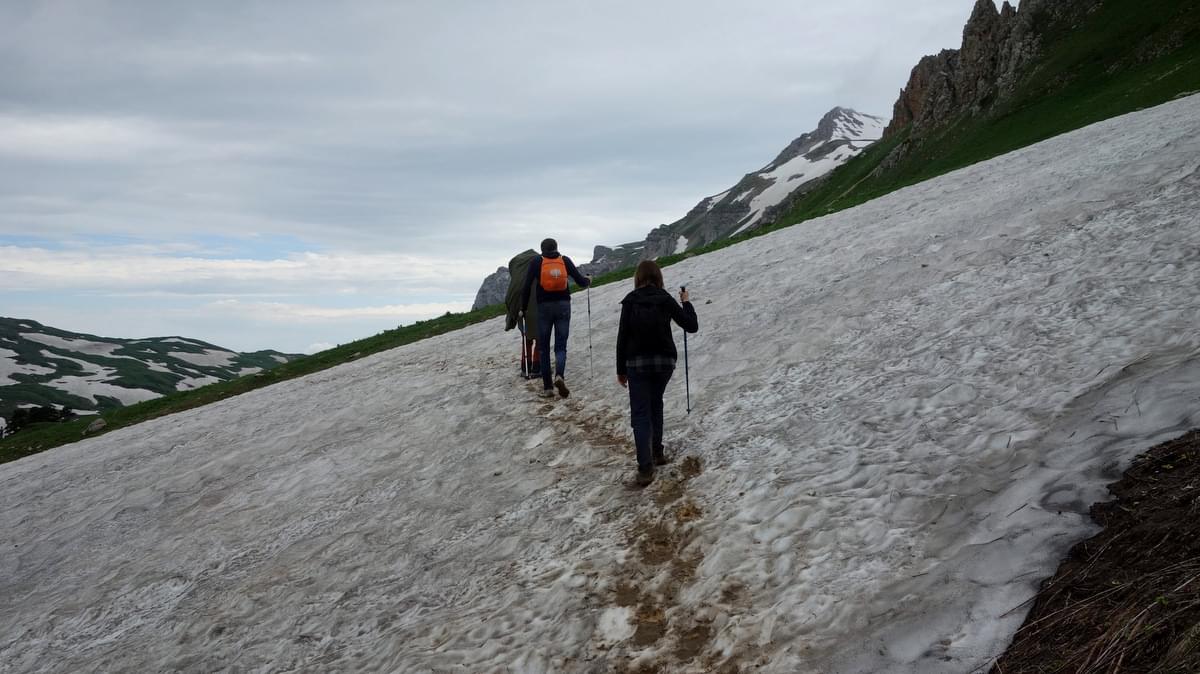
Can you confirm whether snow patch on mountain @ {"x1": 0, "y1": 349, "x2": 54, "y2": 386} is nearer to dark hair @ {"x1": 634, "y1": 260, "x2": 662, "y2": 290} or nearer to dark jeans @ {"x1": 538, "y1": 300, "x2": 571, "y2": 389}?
dark jeans @ {"x1": 538, "y1": 300, "x2": 571, "y2": 389}

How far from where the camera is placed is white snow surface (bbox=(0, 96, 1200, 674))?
675cm

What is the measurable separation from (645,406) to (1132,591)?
6325mm

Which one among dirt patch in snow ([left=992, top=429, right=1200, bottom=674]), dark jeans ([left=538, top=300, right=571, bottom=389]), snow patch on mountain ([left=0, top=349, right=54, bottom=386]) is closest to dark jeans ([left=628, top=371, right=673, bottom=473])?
dark jeans ([left=538, top=300, right=571, bottom=389])

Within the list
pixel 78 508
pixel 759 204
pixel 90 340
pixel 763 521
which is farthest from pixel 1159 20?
pixel 90 340

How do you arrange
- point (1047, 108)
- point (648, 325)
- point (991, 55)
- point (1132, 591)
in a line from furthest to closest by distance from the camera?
point (991, 55) < point (1047, 108) < point (648, 325) < point (1132, 591)

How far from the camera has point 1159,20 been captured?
46.8 metres

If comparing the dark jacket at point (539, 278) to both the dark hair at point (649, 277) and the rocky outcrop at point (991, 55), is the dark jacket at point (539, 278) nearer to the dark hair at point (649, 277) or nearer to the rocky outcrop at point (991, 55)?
the dark hair at point (649, 277)

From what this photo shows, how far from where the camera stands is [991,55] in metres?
68.9

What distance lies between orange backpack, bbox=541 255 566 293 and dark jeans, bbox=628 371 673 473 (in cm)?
514

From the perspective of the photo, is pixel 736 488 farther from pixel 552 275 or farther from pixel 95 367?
pixel 95 367

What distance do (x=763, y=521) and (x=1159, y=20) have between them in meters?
59.4

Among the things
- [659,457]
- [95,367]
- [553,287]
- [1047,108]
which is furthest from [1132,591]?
[95,367]

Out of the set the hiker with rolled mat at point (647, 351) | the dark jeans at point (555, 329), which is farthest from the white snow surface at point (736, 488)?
the dark jeans at point (555, 329)

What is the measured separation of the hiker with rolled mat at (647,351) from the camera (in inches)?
400
